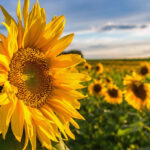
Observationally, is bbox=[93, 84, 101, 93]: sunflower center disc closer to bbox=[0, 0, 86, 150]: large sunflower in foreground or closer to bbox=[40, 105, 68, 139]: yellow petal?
bbox=[0, 0, 86, 150]: large sunflower in foreground

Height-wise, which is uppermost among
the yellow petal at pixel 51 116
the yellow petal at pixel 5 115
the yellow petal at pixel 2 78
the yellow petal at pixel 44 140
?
the yellow petal at pixel 2 78

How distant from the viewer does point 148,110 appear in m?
5.02

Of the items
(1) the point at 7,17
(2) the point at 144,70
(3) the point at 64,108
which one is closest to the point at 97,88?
(2) the point at 144,70

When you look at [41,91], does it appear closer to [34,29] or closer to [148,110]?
[34,29]

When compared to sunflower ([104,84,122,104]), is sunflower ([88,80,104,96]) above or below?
above

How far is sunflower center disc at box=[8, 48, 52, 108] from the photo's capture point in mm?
1631

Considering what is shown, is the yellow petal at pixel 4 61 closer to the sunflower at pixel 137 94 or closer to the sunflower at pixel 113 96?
the sunflower at pixel 137 94

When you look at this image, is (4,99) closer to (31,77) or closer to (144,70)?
(31,77)

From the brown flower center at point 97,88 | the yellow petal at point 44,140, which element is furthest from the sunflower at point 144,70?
the yellow petal at point 44,140

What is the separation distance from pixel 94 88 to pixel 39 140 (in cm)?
581

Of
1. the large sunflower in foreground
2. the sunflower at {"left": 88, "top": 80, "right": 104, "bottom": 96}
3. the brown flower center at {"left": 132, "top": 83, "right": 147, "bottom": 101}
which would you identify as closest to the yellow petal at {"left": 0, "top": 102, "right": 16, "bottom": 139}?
the large sunflower in foreground

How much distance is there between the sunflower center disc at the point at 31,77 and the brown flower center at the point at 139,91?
362cm

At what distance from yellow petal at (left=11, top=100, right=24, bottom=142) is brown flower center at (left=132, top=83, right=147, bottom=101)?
3.98 meters

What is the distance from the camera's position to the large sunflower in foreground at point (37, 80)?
1417 mm
